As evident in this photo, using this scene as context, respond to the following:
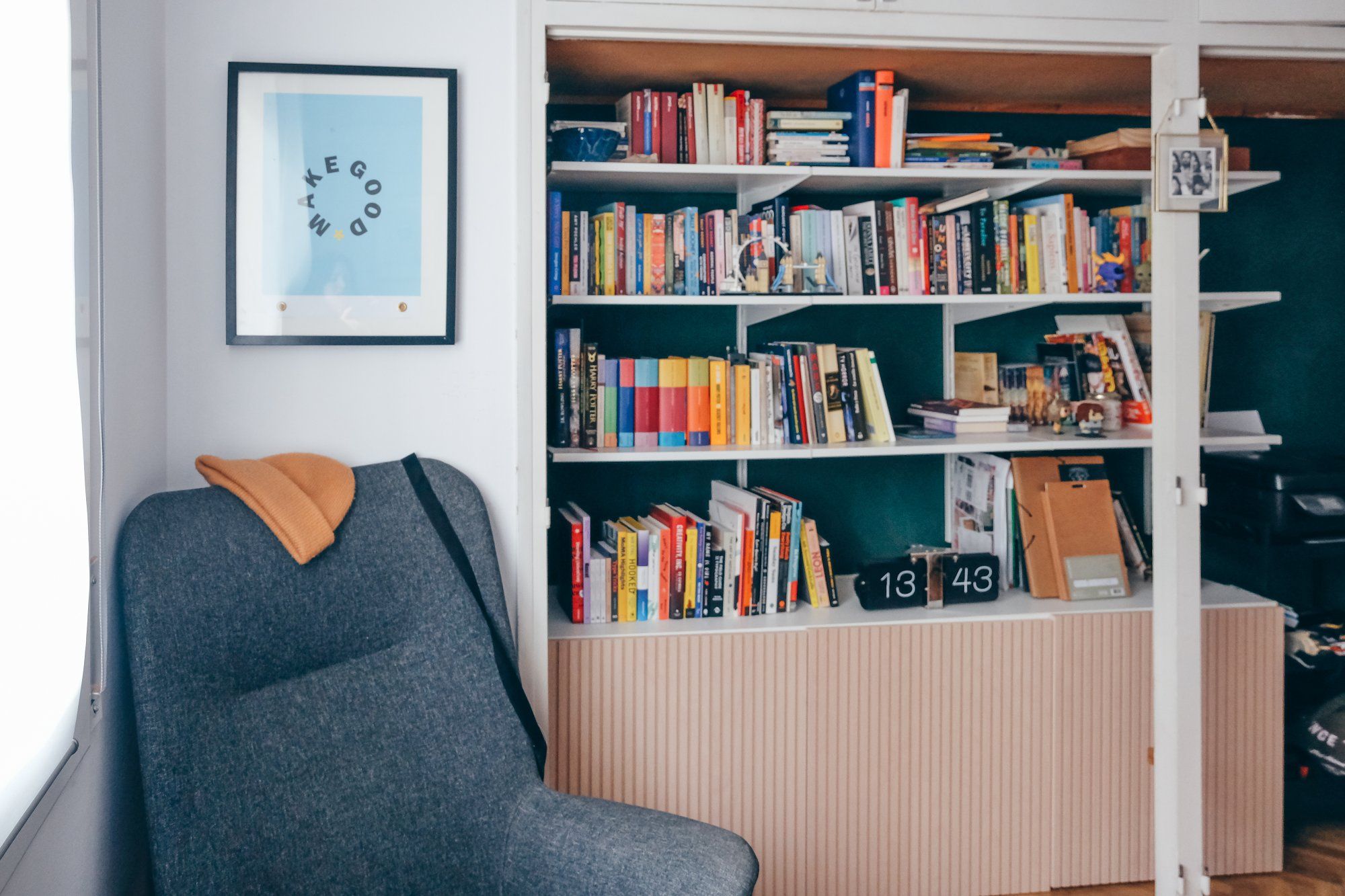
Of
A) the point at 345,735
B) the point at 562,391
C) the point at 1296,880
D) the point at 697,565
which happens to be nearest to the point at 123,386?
the point at 345,735

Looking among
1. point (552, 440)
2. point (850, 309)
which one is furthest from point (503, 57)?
point (850, 309)

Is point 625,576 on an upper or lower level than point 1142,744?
upper

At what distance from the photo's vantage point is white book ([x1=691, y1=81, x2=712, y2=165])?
93.3 inches

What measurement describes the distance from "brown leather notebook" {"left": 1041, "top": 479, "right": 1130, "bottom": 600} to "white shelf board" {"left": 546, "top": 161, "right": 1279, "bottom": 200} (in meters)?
0.76

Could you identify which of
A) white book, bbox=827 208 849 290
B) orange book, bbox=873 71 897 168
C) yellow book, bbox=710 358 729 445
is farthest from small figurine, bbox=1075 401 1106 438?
yellow book, bbox=710 358 729 445

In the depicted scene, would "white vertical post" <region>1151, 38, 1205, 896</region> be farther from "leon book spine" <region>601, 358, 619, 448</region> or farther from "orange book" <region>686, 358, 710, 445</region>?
"leon book spine" <region>601, 358, 619, 448</region>

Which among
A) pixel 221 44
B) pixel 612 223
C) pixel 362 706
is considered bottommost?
pixel 362 706

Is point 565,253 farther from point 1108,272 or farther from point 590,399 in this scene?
point 1108,272

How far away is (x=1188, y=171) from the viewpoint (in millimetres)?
2191

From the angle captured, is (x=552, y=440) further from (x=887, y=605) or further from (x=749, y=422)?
(x=887, y=605)

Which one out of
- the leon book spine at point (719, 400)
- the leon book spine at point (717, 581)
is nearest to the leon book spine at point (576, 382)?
the leon book spine at point (719, 400)

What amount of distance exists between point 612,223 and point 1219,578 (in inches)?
81.3

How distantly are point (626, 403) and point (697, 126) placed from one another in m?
0.68

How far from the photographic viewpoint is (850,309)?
9.09 feet
